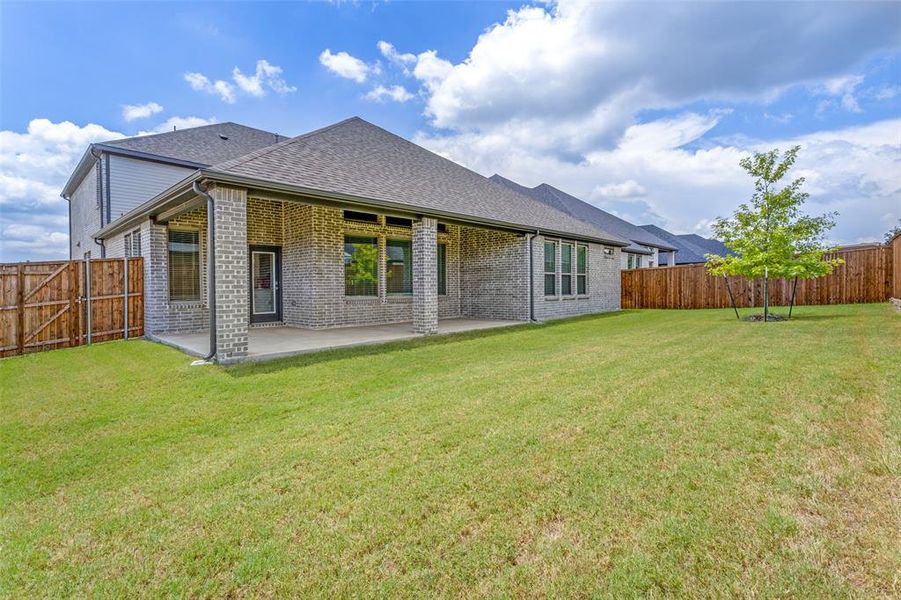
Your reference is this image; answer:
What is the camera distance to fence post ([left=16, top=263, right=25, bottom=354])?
330 inches

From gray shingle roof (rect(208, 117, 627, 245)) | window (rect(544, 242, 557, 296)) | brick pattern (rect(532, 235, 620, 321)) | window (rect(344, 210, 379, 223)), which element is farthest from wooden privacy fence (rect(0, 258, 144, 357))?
window (rect(544, 242, 557, 296))

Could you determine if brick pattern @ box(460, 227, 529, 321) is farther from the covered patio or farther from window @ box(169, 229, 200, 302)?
window @ box(169, 229, 200, 302)

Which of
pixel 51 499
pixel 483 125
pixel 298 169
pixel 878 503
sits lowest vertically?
pixel 51 499

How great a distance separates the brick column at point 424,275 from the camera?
393 inches

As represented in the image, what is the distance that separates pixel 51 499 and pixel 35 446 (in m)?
1.30

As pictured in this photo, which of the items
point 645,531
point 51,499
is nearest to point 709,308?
point 645,531

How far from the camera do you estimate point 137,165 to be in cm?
1456

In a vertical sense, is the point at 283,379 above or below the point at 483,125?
below

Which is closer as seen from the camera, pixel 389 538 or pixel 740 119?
pixel 389 538

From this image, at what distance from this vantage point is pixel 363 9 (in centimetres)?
1155

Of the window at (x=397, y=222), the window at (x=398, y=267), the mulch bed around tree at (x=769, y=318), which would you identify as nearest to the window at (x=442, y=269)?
the window at (x=398, y=267)

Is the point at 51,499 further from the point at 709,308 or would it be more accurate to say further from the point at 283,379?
the point at 709,308

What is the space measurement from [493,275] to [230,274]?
8.54 meters

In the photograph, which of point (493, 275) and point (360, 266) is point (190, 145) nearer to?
point (360, 266)
